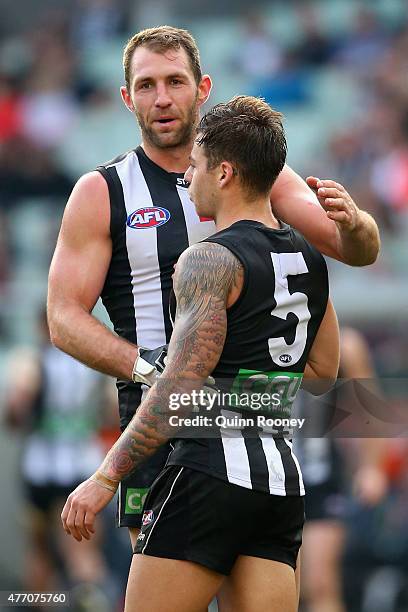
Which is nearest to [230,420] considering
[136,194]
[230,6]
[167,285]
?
[167,285]

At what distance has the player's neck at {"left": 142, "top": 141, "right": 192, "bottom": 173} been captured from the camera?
4.37 metres

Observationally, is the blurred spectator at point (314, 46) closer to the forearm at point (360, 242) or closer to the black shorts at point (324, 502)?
the black shorts at point (324, 502)

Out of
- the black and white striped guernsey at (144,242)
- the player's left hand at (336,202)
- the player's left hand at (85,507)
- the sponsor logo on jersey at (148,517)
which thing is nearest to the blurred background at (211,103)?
the black and white striped guernsey at (144,242)

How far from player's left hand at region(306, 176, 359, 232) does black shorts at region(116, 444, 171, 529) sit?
1010 millimetres

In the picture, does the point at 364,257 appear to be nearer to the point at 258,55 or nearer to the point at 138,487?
the point at 138,487

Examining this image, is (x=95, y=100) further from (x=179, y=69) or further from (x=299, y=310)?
Answer: (x=299, y=310)

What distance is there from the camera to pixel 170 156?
4.38m

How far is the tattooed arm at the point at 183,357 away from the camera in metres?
3.52

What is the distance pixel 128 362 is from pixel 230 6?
→ 29.7 ft

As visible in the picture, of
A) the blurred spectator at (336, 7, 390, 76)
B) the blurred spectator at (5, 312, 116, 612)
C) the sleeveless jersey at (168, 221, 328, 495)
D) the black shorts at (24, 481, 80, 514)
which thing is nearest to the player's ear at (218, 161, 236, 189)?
the sleeveless jersey at (168, 221, 328, 495)

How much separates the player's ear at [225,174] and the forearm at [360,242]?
1.57 ft

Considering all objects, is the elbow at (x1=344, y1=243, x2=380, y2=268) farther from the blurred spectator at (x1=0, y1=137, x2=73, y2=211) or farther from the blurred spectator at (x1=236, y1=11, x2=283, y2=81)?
the blurred spectator at (x1=236, y1=11, x2=283, y2=81)

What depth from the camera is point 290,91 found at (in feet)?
38.9

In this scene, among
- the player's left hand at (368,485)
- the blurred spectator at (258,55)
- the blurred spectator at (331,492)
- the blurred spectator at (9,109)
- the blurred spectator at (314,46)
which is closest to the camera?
the blurred spectator at (331,492)
